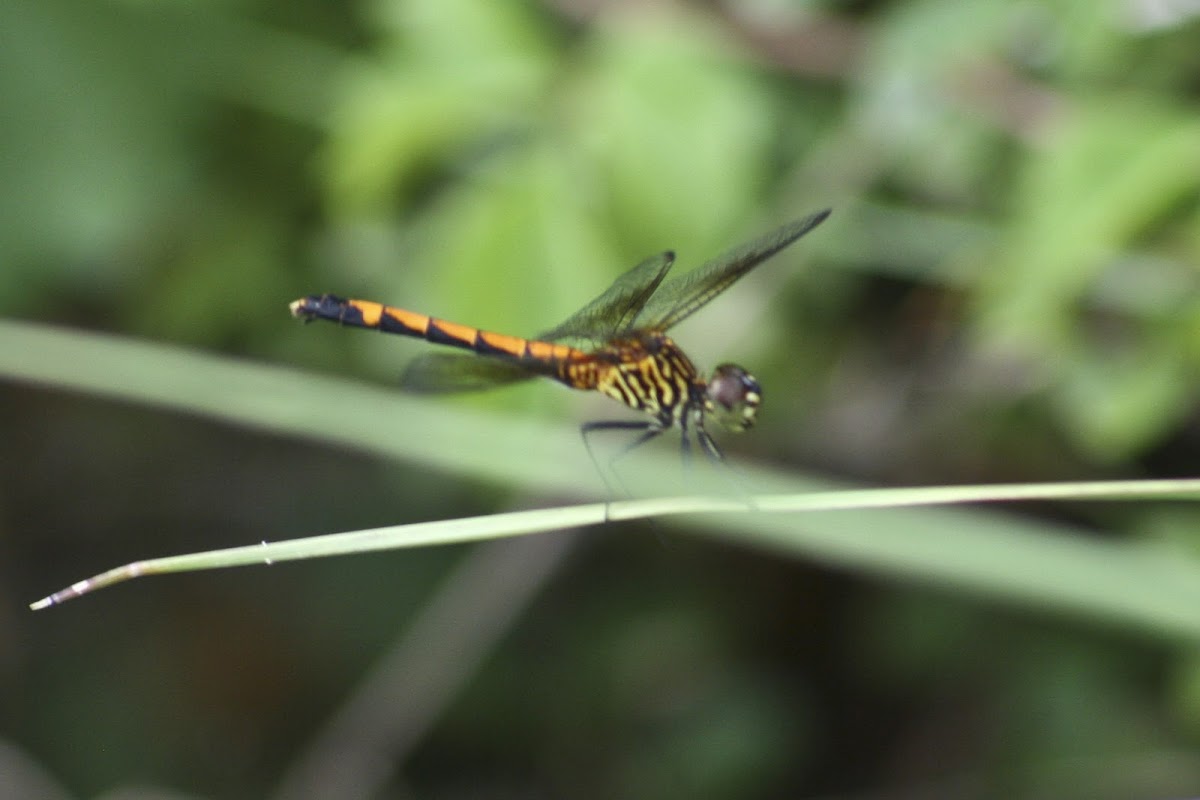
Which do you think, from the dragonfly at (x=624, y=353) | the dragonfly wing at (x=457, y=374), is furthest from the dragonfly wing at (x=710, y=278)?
the dragonfly wing at (x=457, y=374)

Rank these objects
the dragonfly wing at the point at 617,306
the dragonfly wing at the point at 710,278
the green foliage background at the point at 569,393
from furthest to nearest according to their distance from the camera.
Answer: the green foliage background at the point at 569,393 < the dragonfly wing at the point at 617,306 < the dragonfly wing at the point at 710,278

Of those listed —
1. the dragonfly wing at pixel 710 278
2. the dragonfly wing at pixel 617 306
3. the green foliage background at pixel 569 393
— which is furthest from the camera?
the green foliage background at pixel 569 393

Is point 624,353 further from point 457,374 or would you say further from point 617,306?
point 457,374

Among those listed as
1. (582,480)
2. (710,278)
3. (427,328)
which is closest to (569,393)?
(582,480)

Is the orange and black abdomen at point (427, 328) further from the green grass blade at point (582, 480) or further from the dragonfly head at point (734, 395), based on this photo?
the dragonfly head at point (734, 395)

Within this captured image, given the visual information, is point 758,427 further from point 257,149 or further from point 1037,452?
point 257,149
